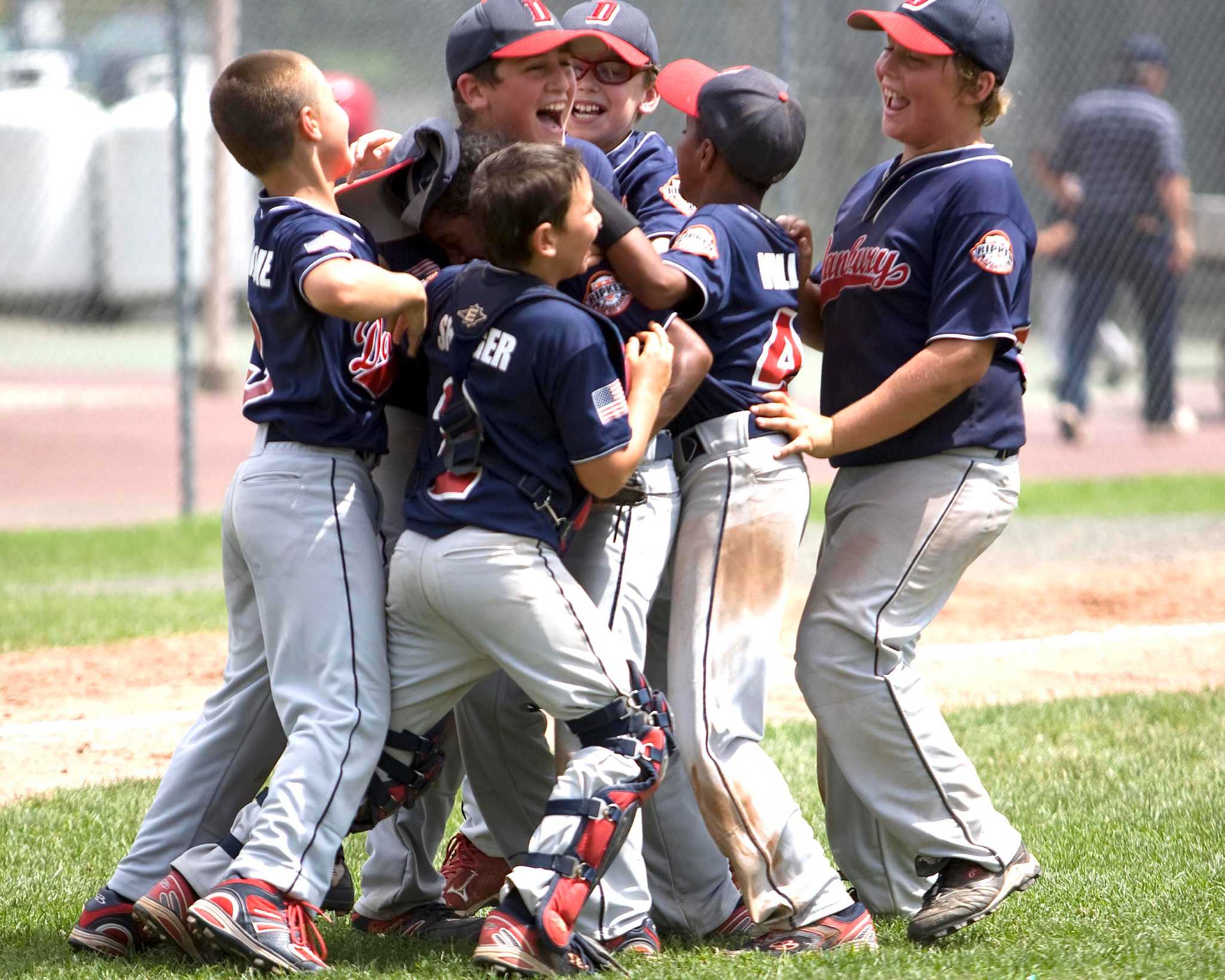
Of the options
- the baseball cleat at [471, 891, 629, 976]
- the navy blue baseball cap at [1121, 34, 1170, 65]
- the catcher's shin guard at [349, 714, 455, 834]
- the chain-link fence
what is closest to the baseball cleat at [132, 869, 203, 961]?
the catcher's shin guard at [349, 714, 455, 834]

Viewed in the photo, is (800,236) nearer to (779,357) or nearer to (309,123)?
(779,357)

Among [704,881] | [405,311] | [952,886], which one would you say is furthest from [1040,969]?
[405,311]

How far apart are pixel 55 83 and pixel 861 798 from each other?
12920 millimetres

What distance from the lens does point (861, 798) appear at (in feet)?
11.9

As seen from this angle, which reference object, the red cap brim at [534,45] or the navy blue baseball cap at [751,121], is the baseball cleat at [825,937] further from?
the red cap brim at [534,45]

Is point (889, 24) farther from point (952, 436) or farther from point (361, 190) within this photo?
point (361, 190)

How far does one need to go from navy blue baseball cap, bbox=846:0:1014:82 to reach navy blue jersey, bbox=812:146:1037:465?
212 millimetres

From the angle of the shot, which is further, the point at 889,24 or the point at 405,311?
the point at 889,24

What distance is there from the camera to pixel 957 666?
20.8ft

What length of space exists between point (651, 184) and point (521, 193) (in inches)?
25.8

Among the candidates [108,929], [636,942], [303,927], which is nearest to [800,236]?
[636,942]

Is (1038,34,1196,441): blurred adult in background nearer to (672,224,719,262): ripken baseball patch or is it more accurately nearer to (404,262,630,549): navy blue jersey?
(672,224,719,262): ripken baseball patch

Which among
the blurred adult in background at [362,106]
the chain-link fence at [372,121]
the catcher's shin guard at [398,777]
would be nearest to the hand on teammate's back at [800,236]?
the catcher's shin guard at [398,777]

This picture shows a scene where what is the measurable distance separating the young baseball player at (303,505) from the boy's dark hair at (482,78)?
30 centimetres
